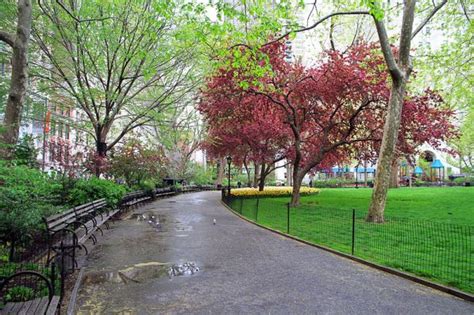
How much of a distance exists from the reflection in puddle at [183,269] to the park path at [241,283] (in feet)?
0.22

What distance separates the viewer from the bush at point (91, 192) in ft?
35.9


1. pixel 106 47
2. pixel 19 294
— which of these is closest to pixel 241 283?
pixel 19 294

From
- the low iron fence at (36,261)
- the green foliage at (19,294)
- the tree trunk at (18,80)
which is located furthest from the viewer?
the tree trunk at (18,80)

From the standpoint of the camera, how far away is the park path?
186 inches

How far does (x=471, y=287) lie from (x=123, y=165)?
57.9ft

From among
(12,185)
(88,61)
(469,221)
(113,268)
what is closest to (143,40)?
(88,61)

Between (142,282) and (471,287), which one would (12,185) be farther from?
(471,287)

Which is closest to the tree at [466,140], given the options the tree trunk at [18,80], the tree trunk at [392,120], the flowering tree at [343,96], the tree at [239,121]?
the tree at [239,121]

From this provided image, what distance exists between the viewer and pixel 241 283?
571 centimetres

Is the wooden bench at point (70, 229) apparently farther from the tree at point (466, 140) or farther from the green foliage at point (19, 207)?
the tree at point (466, 140)

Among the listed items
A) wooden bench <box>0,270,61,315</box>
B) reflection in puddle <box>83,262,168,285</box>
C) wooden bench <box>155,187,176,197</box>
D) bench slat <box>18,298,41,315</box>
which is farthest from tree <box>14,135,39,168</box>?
wooden bench <box>155,187,176,197</box>

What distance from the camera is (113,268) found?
258 inches

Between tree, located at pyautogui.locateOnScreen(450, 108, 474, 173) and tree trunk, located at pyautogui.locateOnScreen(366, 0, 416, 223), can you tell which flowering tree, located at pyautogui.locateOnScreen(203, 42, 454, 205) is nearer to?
tree trunk, located at pyautogui.locateOnScreen(366, 0, 416, 223)

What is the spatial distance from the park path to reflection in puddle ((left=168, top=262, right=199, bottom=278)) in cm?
7
